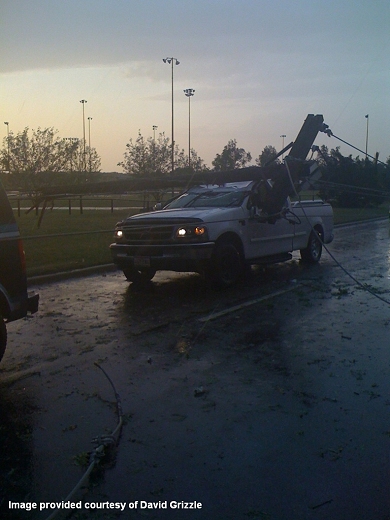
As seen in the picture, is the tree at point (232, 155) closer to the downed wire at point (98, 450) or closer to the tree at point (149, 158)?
the tree at point (149, 158)

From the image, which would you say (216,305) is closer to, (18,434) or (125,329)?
(125,329)

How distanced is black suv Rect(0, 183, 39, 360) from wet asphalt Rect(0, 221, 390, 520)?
24.1 inches

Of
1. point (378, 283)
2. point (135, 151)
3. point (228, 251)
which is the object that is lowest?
point (378, 283)

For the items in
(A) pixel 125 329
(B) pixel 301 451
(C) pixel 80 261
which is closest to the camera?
(B) pixel 301 451

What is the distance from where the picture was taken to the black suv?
5.49 meters

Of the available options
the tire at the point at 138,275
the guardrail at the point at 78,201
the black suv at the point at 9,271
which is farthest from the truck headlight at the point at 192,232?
the black suv at the point at 9,271

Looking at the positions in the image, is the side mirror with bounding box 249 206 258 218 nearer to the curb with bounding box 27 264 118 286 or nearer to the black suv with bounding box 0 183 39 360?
the curb with bounding box 27 264 118 286

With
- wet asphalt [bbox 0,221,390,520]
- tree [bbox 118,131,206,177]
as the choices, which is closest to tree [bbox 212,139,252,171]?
tree [bbox 118,131,206,177]

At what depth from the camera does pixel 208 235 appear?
32.1 feet

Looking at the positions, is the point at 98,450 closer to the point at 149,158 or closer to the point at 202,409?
the point at 202,409

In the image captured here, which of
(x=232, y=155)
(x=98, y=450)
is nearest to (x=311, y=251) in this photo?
(x=98, y=450)

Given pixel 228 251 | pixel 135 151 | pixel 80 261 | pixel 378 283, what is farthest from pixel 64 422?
pixel 135 151

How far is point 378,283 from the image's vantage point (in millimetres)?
10789

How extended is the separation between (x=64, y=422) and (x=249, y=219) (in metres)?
7.02
